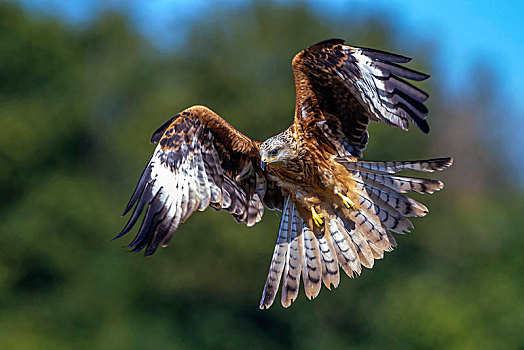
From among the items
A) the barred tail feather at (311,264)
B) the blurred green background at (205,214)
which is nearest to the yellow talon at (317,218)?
the barred tail feather at (311,264)

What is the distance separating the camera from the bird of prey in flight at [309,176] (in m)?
7.53

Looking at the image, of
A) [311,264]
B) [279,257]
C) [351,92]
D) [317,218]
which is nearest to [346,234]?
[317,218]

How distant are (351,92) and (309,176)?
116 cm

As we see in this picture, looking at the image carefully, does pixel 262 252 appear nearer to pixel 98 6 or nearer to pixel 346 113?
pixel 98 6

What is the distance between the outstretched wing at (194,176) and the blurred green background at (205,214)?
21949mm

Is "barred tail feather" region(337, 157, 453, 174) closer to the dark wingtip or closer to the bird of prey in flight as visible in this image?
the bird of prey in flight

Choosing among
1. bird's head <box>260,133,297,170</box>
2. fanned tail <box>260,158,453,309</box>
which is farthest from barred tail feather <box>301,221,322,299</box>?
bird's head <box>260,133,297,170</box>

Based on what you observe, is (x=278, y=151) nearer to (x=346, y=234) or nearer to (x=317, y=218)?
(x=317, y=218)

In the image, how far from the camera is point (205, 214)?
3094cm

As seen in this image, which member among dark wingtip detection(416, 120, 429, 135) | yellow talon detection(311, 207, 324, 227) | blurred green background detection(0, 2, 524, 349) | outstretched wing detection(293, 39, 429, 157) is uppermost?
blurred green background detection(0, 2, 524, 349)

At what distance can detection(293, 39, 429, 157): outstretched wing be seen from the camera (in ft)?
23.5

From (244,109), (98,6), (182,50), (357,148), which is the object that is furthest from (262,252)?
(357,148)

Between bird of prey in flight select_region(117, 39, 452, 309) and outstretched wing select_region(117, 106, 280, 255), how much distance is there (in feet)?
0.04

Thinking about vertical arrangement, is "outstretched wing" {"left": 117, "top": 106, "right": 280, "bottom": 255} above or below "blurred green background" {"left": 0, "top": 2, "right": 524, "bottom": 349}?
below
